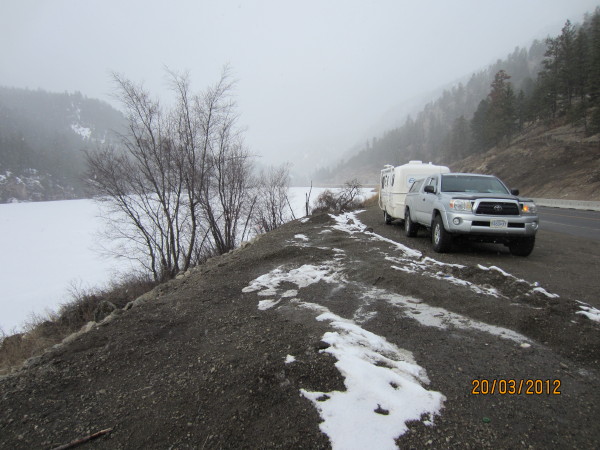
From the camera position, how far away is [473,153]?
229ft

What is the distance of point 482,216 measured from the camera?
6461 mm

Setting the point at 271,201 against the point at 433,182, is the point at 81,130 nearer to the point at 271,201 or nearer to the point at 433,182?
the point at 271,201

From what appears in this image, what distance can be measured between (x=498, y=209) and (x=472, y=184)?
1.32 m

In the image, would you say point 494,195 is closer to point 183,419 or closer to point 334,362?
point 334,362

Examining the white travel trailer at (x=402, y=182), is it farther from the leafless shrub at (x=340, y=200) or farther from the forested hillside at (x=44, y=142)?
the forested hillside at (x=44, y=142)

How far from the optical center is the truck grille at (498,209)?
6508 millimetres

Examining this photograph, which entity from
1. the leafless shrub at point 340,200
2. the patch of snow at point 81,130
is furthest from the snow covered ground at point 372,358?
the patch of snow at point 81,130

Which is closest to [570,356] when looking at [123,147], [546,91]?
[123,147]

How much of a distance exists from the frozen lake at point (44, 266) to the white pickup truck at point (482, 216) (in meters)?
15.5

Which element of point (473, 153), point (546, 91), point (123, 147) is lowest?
point (123, 147)

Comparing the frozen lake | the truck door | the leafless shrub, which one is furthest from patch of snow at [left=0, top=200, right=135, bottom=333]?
the truck door

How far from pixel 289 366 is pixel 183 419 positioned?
2.97ft

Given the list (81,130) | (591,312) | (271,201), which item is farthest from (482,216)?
(81,130)
